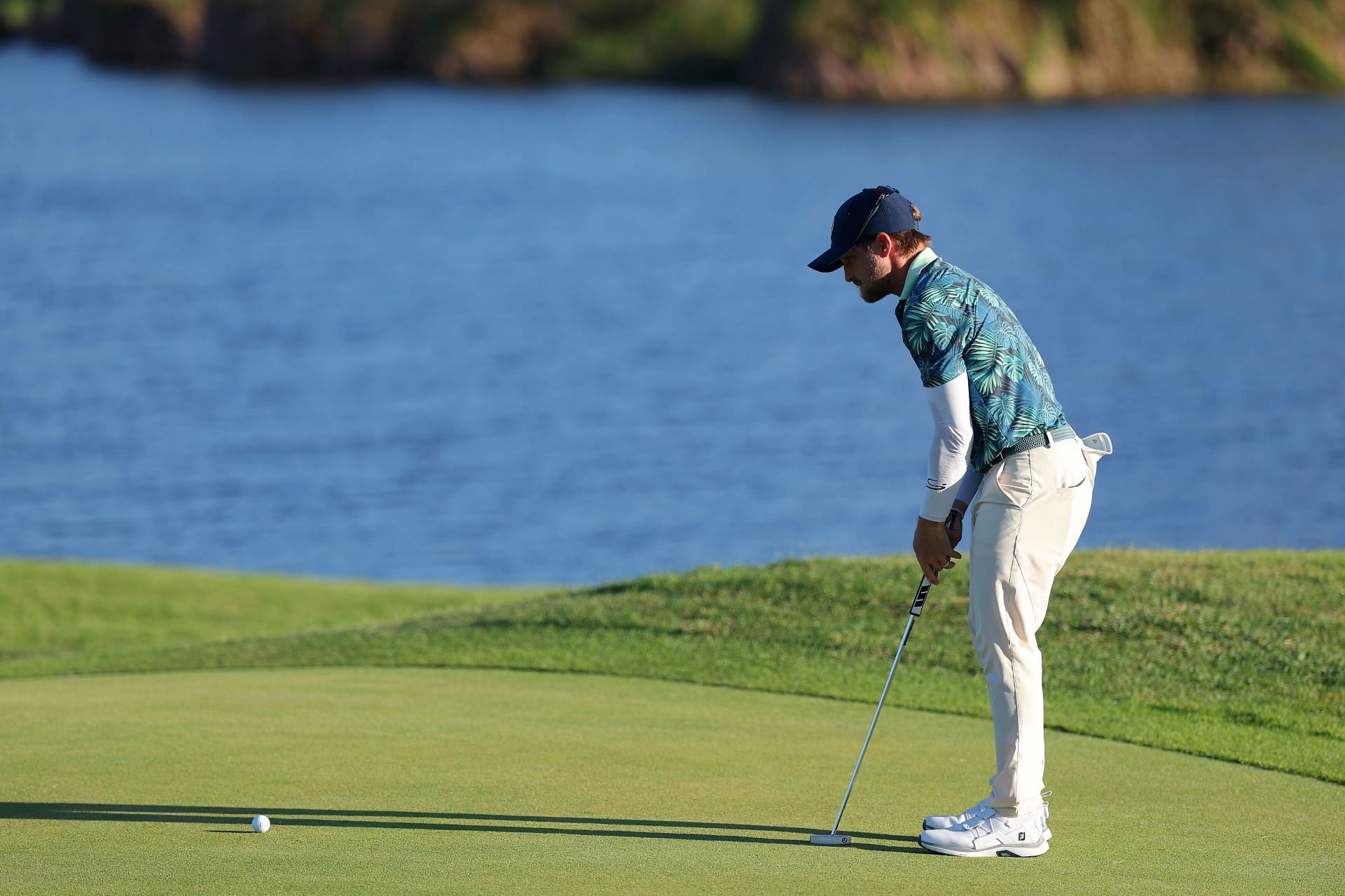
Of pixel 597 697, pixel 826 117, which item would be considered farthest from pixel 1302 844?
pixel 826 117

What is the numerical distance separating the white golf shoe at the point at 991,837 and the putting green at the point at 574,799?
8cm

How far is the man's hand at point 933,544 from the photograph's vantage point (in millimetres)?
6148

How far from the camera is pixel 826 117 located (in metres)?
95.8

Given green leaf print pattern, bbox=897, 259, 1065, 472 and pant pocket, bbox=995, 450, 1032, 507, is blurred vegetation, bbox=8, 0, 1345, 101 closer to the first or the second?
green leaf print pattern, bbox=897, 259, 1065, 472

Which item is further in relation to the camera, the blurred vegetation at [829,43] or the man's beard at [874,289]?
the blurred vegetation at [829,43]

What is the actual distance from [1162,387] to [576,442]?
13431 mm

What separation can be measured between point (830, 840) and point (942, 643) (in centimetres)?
505

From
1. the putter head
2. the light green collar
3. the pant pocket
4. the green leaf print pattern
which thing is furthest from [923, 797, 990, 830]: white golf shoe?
the light green collar

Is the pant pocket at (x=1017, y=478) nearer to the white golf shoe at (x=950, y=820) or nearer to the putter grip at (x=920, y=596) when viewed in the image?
the putter grip at (x=920, y=596)

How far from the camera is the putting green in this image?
18.9 feet

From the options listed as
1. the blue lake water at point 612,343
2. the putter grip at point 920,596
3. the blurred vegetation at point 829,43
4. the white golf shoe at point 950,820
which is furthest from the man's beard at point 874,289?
the blurred vegetation at point 829,43

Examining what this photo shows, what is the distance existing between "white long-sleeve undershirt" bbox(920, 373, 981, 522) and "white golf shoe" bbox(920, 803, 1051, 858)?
1.17 m

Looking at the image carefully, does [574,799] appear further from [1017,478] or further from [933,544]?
[1017,478]

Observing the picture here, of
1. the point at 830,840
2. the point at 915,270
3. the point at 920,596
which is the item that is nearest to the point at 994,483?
the point at 920,596
